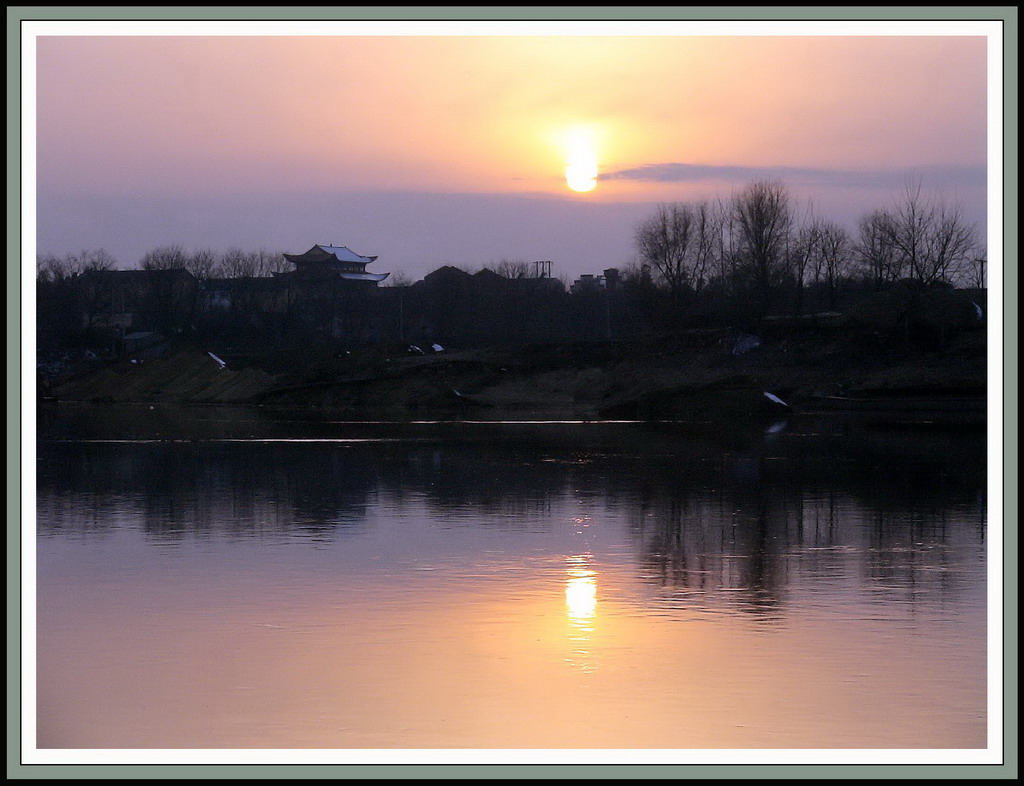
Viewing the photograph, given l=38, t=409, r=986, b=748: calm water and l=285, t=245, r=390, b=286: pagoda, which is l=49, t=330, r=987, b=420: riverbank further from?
l=285, t=245, r=390, b=286: pagoda

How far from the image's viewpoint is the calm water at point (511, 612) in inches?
274

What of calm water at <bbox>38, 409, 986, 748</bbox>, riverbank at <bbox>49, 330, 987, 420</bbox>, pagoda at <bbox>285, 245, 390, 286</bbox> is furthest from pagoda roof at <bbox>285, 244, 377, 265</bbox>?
calm water at <bbox>38, 409, 986, 748</bbox>

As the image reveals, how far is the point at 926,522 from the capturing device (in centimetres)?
1509

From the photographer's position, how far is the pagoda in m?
113

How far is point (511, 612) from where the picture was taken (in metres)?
9.56

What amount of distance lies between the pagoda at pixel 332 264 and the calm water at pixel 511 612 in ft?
308

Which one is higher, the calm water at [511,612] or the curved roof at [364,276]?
the curved roof at [364,276]

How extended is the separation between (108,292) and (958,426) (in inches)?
3014

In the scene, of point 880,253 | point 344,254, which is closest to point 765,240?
point 880,253

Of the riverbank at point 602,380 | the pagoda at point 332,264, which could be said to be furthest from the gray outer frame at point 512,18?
the pagoda at point 332,264

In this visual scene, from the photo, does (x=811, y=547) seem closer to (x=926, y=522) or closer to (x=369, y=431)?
(x=926, y=522)

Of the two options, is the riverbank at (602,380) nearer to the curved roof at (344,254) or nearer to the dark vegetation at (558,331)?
the dark vegetation at (558,331)

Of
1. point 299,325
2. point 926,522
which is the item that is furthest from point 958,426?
point 299,325

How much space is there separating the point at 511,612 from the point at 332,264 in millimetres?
107843
